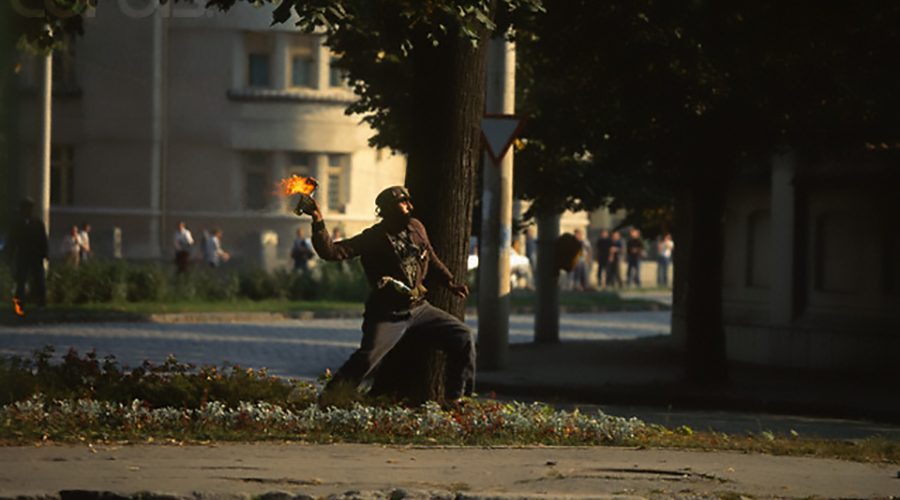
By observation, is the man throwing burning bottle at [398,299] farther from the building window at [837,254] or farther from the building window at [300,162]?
the building window at [300,162]

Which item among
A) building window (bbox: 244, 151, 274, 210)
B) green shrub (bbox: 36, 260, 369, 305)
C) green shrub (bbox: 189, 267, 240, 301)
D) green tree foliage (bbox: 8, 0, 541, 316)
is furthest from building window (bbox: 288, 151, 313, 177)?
green tree foliage (bbox: 8, 0, 541, 316)

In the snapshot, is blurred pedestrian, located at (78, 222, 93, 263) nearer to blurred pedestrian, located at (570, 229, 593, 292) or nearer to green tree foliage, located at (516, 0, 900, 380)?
blurred pedestrian, located at (570, 229, 593, 292)

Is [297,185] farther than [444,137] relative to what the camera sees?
No

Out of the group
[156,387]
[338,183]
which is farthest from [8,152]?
[156,387]

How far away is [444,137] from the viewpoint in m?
15.5

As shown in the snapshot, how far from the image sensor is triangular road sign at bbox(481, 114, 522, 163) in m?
22.9

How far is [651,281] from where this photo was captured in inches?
2751

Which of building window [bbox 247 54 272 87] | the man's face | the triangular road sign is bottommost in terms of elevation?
the man's face

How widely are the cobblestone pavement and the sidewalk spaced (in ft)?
34.8

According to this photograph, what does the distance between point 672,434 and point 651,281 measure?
181 ft

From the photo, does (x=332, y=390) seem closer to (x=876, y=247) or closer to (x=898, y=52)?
(x=898, y=52)

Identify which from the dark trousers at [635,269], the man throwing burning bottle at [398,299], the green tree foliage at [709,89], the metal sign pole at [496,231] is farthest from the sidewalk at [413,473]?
the dark trousers at [635,269]

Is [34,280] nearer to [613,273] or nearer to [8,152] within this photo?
[8,152]

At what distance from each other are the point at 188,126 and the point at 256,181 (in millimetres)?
2557
